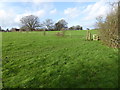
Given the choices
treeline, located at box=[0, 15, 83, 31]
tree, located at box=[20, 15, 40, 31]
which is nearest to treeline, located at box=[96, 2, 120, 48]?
treeline, located at box=[0, 15, 83, 31]

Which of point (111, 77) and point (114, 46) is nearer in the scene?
point (111, 77)

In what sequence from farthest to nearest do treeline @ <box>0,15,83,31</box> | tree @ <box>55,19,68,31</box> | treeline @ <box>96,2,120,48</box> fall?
tree @ <box>55,19,68,31</box> < treeline @ <box>0,15,83,31</box> < treeline @ <box>96,2,120,48</box>

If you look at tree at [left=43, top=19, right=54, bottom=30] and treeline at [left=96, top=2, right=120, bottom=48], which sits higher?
tree at [left=43, top=19, right=54, bottom=30]

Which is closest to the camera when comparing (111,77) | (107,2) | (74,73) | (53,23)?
(111,77)

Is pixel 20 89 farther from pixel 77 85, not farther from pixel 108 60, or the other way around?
pixel 108 60

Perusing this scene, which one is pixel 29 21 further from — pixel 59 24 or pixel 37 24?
pixel 59 24

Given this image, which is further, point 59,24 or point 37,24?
point 59,24

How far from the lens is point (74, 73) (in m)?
4.32

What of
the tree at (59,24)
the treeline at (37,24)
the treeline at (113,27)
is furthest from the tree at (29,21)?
the treeline at (113,27)

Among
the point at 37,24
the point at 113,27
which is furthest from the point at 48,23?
the point at 113,27

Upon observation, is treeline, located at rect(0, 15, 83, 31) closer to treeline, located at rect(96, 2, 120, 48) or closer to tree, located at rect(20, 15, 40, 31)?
tree, located at rect(20, 15, 40, 31)

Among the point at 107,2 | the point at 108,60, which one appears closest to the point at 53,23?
the point at 107,2

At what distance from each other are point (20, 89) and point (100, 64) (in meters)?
3.51

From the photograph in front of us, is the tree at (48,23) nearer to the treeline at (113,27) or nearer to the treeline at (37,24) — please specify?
the treeline at (37,24)
